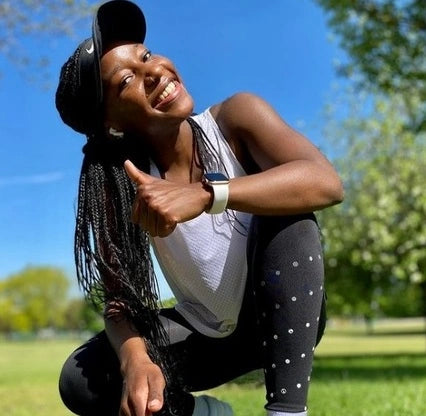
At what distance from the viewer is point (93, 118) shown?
2.17 meters

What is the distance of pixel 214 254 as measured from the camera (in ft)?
6.95

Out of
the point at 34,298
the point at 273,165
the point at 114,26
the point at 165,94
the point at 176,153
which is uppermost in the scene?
the point at 34,298

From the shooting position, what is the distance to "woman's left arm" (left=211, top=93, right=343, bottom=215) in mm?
1798

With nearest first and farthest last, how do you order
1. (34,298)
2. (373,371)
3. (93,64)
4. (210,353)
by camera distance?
(93,64), (210,353), (373,371), (34,298)

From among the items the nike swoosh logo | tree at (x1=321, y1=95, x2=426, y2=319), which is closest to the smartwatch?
the nike swoosh logo

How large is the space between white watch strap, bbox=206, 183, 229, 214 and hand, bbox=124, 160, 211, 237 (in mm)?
17

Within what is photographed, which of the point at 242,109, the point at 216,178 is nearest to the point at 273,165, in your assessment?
the point at 242,109

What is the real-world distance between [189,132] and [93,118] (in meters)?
0.28

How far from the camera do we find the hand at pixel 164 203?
1.66 metres

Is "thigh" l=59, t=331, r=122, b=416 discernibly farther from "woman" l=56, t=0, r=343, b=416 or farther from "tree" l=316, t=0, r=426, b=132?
"tree" l=316, t=0, r=426, b=132

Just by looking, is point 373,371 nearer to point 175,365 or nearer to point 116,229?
point 175,365

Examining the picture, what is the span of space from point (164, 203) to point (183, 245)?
1.68 feet

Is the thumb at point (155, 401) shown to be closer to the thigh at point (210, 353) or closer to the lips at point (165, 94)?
the thigh at point (210, 353)

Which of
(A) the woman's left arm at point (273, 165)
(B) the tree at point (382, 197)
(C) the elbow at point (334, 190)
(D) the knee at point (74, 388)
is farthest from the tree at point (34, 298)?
(C) the elbow at point (334, 190)
